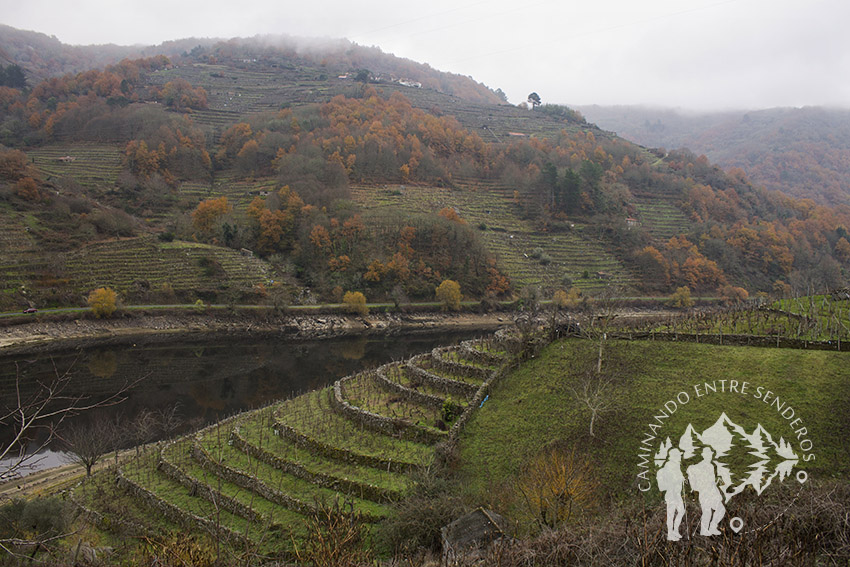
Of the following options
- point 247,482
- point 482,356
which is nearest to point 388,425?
point 247,482

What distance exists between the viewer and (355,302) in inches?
2416

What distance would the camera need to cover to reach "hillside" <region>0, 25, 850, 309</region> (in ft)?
197

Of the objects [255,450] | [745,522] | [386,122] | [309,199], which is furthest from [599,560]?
[386,122]

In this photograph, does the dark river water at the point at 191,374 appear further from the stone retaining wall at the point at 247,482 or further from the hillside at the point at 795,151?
the hillside at the point at 795,151

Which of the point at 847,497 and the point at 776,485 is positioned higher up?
the point at 847,497

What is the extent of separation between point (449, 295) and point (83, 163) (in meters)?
72.9

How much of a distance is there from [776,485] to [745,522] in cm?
385

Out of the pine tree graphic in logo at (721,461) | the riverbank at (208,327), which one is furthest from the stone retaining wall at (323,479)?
the riverbank at (208,327)

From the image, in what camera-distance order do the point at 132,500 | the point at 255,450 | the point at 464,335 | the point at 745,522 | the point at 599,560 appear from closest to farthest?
the point at 599,560
the point at 745,522
the point at 132,500
the point at 255,450
the point at 464,335

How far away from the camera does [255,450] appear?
20656mm

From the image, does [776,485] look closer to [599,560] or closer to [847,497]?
[847,497]

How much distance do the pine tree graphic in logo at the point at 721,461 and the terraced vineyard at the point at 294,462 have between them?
27.6 ft

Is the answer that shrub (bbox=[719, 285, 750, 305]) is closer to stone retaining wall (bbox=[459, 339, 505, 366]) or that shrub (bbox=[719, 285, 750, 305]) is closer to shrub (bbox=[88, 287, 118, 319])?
stone retaining wall (bbox=[459, 339, 505, 366])

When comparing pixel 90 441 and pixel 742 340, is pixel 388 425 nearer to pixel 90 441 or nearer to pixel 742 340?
pixel 90 441
